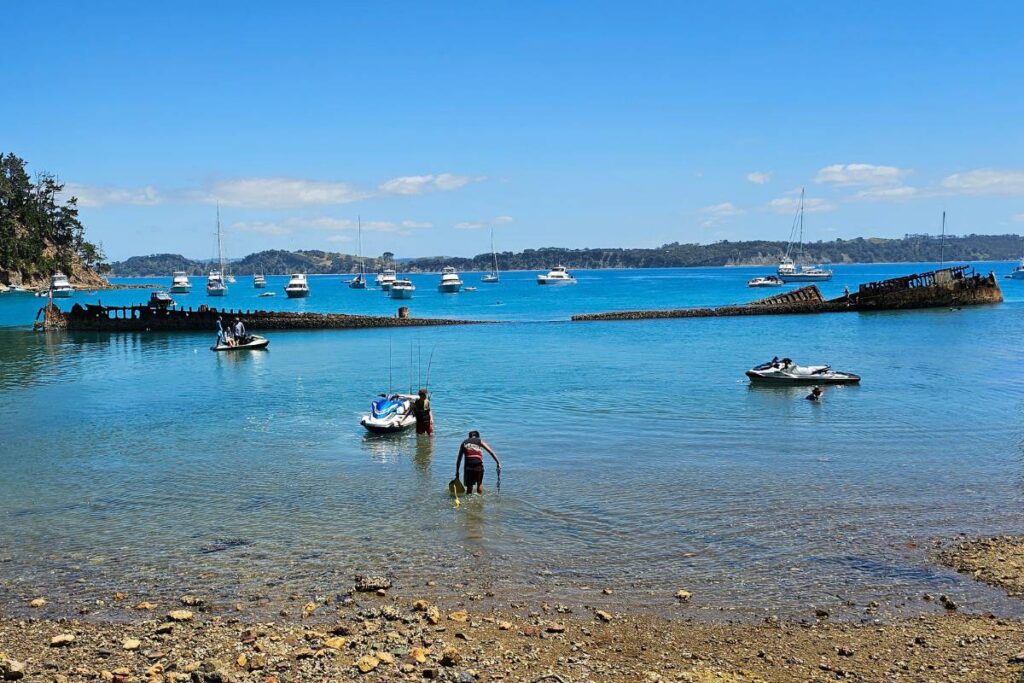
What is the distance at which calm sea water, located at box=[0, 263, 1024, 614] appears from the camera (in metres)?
14.4

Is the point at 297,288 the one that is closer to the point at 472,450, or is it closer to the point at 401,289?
the point at 401,289

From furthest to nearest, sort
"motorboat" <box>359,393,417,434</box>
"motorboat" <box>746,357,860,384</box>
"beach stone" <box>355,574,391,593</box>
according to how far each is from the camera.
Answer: "motorboat" <box>746,357,860,384</box>, "motorboat" <box>359,393,417,434</box>, "beach stone" <box>355,574,391,593</box>

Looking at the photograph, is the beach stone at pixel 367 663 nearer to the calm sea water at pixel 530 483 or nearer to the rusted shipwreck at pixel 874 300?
the calm sea water at pixel 530 483

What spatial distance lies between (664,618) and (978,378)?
34806 mm

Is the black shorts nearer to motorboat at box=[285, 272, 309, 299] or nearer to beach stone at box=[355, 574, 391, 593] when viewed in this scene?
beach stone at box=[355, 574, 391, 593]

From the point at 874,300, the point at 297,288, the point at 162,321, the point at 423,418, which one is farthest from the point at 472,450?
the point at 297,288

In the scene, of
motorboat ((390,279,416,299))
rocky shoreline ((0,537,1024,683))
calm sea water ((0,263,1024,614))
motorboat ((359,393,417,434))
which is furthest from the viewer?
motorboat ((390,279,416,299))

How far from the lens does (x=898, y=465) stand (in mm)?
22391

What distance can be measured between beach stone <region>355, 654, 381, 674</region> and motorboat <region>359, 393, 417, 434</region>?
16.2 m

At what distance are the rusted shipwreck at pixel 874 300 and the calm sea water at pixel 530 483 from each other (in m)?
44.0

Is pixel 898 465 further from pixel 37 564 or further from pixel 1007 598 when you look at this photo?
pixel 37 564

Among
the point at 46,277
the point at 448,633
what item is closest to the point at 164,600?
the point at 448,633

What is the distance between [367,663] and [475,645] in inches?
59.9

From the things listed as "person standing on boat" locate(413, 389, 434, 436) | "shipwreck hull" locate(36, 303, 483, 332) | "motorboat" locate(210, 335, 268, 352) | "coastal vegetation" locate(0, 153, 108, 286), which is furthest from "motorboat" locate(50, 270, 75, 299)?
"person standing on boat" locate(413, 389, 434, 436)
